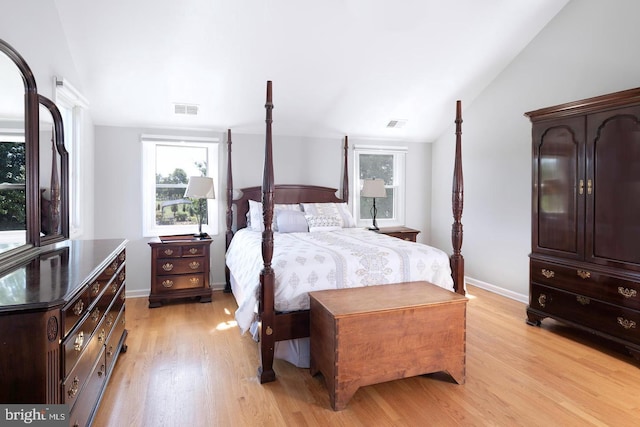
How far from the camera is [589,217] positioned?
116 inches

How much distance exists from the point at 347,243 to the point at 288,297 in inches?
35.7

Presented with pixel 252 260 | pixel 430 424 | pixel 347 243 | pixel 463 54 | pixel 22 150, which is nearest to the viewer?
pixel 430 424

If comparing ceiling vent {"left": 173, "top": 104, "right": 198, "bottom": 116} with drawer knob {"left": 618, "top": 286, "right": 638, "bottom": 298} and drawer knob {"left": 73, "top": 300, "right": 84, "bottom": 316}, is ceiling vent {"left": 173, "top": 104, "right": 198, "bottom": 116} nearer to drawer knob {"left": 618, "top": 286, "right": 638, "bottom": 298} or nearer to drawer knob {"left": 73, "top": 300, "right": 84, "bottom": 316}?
drawer knob {"left": 73, "top": 300, "right": 84, "bottom": 316}

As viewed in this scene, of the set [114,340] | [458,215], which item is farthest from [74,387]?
[458,215]

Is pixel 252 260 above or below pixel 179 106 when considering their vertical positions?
below

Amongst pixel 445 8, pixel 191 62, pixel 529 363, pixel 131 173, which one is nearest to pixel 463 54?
pixel 445 8

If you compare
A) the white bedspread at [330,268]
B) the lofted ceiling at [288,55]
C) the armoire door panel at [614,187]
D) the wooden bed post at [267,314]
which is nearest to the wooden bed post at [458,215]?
the white bedspread at [330,268]

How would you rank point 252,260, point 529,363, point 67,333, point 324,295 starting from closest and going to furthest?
point 67,333 → point 324,295 → point 529,363 → point 252,260

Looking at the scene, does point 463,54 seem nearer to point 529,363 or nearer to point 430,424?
point 529,363

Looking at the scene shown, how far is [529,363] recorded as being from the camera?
2.65 m

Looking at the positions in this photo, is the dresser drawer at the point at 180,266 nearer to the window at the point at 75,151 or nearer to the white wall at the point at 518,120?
the window at the point at 75,151

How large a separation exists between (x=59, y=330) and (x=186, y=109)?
323 centimetres

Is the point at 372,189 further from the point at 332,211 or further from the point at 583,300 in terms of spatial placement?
the point at 583,300

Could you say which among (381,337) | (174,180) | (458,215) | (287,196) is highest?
(174,180)
